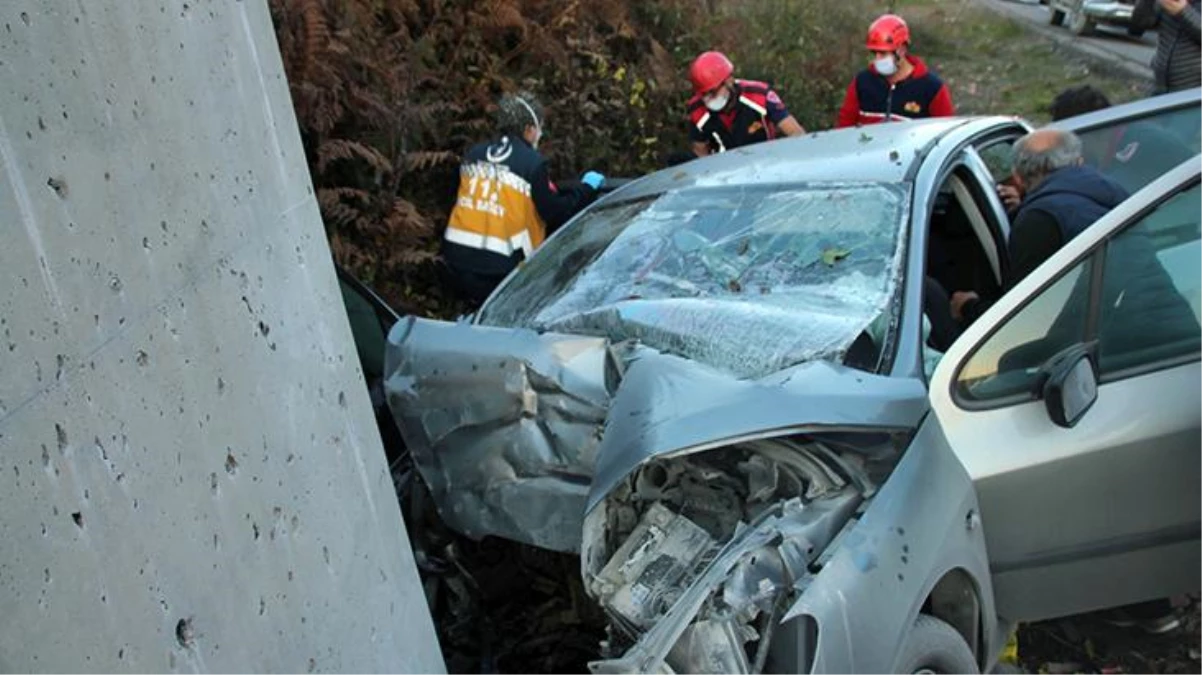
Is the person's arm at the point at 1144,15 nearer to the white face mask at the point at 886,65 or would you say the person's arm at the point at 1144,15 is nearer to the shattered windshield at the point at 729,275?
the white face mask at the point at 886,65

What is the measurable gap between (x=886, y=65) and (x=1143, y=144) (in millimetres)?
2016

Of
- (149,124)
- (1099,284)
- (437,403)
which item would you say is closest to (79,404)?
(149,124)

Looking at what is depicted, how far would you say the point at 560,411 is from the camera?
2580mm

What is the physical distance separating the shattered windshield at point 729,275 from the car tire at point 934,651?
26.7 inches

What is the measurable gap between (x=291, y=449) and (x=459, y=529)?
1.08 m

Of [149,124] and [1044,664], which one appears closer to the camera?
[149,124]

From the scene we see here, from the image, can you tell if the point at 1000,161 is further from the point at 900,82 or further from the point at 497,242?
the point at 497,242

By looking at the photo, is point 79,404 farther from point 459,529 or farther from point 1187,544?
point 1187,544

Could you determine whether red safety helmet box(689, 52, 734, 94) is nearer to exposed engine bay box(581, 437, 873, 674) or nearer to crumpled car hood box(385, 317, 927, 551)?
crumpled car hood box(385, 317, 927, 551)

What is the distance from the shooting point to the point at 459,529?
2703mm

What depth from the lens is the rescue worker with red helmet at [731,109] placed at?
569 cm

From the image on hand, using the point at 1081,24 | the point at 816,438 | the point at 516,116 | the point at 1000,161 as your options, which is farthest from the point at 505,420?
the point at 1081,24

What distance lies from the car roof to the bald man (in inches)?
12.7

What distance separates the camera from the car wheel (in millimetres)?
12984
